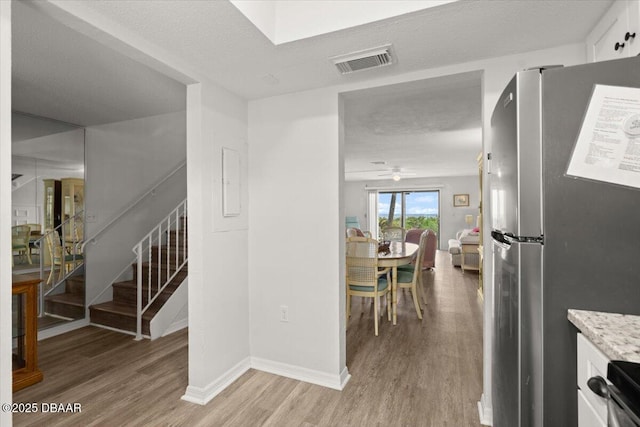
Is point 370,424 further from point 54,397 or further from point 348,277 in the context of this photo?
point 54,397

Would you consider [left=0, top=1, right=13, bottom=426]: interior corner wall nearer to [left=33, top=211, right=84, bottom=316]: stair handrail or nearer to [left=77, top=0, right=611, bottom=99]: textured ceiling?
[left=77, top=0, right=611, bottom=99]: textured ceiling

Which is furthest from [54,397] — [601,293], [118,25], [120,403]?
[601,293]

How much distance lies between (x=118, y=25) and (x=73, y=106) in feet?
6.89

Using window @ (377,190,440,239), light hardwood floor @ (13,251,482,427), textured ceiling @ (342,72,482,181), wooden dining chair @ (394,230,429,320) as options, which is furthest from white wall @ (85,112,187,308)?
window @ (377,190,440,239)

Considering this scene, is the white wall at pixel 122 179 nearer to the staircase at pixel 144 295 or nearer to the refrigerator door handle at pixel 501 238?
the staircase at pixel 144 295

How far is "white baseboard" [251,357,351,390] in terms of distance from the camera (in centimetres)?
236

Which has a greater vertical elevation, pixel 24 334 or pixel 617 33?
pixel 617 33

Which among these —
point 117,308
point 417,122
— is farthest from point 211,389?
point 417,122

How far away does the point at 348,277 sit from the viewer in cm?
351

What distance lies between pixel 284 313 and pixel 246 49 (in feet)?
6.28

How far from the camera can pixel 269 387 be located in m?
2.36

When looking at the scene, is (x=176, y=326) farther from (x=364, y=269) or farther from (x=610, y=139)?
(x=610, y=139)

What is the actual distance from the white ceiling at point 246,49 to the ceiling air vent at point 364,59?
0.17ft

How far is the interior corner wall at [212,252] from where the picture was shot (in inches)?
86.2
